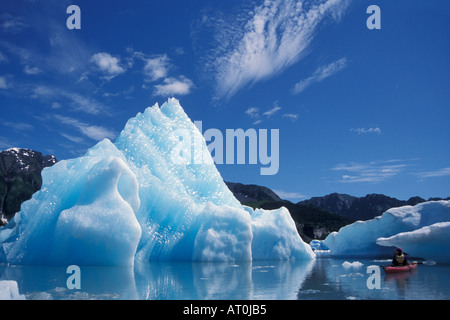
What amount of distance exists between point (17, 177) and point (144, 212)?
347 feet

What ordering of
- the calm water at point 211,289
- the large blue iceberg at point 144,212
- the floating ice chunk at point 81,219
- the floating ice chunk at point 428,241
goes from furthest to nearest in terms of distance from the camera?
the floating ice chunk at point 428,241 → the large blue iceberg at point 144,212 → the floating ice chunk at point 81,219 → the calm water at point 211,289

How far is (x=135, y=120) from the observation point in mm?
19906

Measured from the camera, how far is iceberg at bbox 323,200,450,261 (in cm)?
1706

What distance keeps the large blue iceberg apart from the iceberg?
510 centimetres

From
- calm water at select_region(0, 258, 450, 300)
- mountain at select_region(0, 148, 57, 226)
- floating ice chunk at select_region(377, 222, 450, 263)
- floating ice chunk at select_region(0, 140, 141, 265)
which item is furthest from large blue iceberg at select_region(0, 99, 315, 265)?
mountain at select_region(0, 148, 57, 226)

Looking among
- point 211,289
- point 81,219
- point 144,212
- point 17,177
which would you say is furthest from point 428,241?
point 17,177

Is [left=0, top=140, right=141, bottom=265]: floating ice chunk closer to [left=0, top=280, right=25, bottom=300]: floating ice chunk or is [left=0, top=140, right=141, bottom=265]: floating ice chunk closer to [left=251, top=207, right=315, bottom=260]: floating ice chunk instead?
[left=0, top=280, right=25, bottom=300]: floating ice chunk

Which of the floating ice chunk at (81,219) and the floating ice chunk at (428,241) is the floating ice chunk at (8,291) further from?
the floating ice chunk at (428,241)

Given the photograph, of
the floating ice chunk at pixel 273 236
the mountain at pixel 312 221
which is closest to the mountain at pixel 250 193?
the mountain at pixel 312 221

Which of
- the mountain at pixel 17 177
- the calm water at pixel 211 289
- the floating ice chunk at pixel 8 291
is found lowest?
the calm water at pixel 211 289

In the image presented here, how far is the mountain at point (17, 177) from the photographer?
310 feet

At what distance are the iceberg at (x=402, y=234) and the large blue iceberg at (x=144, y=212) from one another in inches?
201
